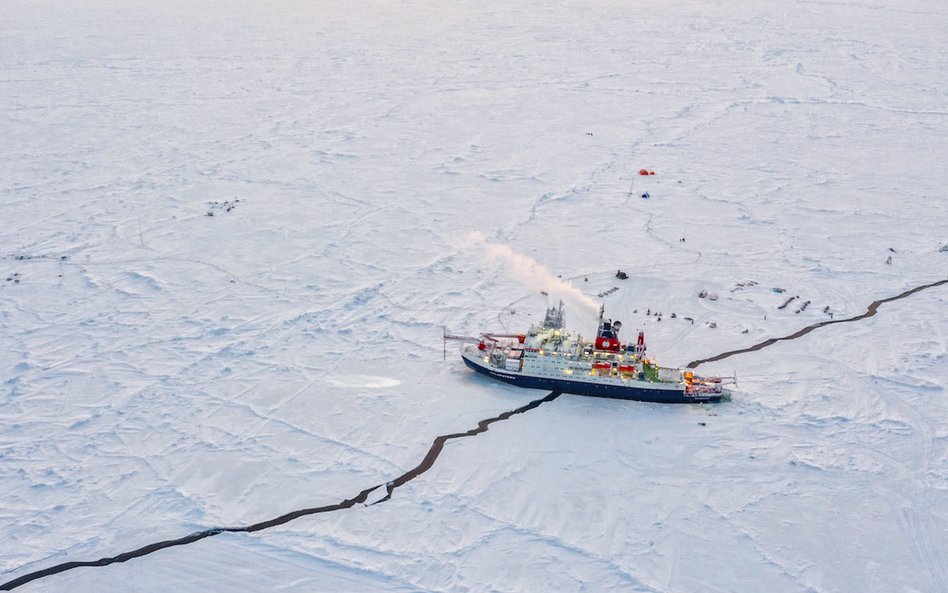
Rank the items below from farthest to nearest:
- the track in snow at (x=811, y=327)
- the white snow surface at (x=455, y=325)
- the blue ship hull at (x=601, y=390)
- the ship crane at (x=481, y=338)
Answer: the track in snow at (x=811, y=327)
the ship crane at (x=481, y=338)
the blue ship hull at (x=601, y=390)
the white snow surface at (x=455, y=325)

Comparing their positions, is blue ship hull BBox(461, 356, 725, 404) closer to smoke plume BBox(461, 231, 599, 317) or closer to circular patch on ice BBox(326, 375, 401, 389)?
circular patch on ice BBox(326, 375, 401, 389)

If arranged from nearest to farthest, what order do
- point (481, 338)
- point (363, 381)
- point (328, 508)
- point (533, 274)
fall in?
point (328, 508), point (363, 381), point (481, 338), point (533, 274)

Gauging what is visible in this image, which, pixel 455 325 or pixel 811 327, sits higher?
pixel 811 327

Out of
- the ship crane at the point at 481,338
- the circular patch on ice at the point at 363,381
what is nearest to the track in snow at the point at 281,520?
the ship crane at the point at 481,338

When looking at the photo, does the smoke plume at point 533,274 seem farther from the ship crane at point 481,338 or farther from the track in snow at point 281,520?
the track in snow at point 281,520

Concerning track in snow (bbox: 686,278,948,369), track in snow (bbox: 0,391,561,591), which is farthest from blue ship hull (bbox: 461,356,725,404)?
track in snow (bbox: 686,278,948,369)

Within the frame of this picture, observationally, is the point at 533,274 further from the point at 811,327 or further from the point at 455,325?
the point at 811,327

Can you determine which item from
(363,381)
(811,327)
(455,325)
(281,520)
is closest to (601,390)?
(455,325)
